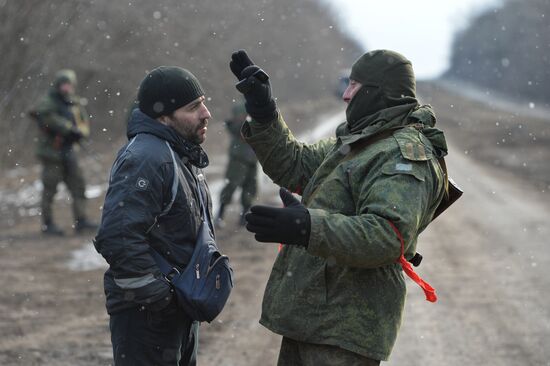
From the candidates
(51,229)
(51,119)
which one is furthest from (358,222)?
(51,119)

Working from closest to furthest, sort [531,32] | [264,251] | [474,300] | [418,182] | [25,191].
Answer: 1. [418,182]
2. [474,300]
3. [264,251]
4. [25,191]
5. [531,32]

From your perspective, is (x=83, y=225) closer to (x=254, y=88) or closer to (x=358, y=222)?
(x=254, y=88)

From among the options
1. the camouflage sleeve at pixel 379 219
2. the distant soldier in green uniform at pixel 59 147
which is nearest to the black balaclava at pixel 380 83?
the camouflage sleeve at pixel 379 219

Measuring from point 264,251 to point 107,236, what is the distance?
20.7 feet

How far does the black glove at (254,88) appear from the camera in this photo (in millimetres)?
3172

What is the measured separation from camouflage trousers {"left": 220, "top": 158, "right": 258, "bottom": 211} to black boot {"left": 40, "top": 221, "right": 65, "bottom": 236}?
2340 mm

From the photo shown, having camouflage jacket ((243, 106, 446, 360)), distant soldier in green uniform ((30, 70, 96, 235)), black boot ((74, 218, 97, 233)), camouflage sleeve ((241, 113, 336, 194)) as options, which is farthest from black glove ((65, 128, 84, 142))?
camouflage jacket ((243, 106, 446, 360))

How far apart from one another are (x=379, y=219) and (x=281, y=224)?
364 millimetres

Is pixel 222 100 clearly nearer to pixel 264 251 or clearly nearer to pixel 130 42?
pixel 130 42

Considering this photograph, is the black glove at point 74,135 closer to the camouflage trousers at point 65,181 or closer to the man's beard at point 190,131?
the camouflage trousers at point 65,181

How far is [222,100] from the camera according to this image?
29906mm

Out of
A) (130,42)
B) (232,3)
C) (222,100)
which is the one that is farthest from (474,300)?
(222,100)

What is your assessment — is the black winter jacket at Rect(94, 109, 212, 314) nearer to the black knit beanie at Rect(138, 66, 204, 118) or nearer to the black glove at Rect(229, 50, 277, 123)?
the black knit beanie at Rect(138, 66, 204, 118)

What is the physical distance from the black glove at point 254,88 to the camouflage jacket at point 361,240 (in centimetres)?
43
